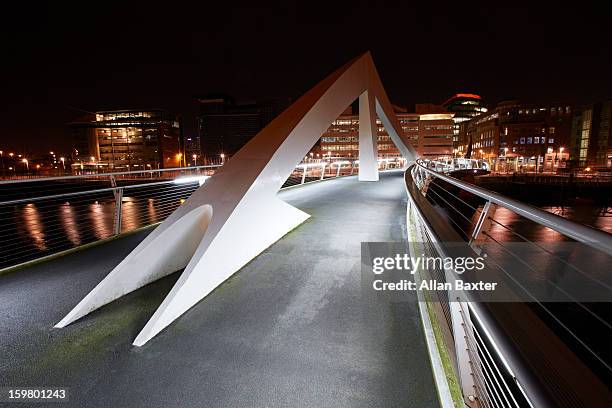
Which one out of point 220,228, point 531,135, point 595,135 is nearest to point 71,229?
point 220,228

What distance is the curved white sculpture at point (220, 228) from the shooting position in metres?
3.11

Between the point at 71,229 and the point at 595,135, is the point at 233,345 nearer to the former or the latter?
the point at 71,229

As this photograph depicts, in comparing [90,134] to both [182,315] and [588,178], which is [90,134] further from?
[588,178]

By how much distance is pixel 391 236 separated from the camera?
17.5 ft

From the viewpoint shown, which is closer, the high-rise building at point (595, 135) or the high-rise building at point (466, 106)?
the high-rise building at point (595, 135)

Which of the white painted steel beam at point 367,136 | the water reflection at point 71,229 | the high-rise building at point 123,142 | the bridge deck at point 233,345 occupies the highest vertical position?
the high-rise building at point 123,142

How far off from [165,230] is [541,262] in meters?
21.1

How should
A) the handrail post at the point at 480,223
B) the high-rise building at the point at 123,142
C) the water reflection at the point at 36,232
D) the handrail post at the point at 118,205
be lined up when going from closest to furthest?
the handrail post at the point at 480,223, the handrail post at the point at 118,205, the water reflection at the point at 36,232, the high-rise building at the point at 123,142

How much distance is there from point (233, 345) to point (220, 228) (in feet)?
4.64

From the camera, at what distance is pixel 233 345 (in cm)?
251

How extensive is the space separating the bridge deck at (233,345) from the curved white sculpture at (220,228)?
16 cm

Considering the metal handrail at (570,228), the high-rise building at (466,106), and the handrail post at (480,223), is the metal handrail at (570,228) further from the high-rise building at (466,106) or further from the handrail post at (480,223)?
the high-rise building at (466,106)

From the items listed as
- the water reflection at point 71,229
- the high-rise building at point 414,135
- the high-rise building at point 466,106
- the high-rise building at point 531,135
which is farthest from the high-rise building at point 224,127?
the water reflection at point 71,229

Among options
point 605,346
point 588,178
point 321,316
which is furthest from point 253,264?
point 588,178
